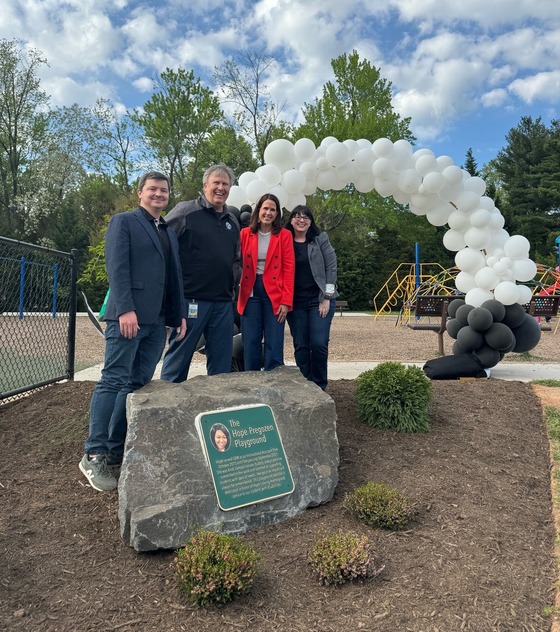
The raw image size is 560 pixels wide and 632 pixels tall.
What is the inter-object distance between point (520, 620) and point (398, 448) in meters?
1.76

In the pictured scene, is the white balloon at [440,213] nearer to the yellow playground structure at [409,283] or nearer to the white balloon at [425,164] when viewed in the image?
the white balloon at [425,164]

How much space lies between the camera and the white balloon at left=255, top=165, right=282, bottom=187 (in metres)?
5.91

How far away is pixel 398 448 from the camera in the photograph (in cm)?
393

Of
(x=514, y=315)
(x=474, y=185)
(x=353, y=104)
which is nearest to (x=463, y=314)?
(x=514, y=315)

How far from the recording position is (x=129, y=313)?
3148 mm

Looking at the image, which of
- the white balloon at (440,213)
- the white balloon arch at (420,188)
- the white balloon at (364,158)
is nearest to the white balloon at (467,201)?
the white balloon arch at (420,188)

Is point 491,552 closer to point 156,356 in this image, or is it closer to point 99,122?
point 156,356

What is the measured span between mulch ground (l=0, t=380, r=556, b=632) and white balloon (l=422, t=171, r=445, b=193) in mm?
3247

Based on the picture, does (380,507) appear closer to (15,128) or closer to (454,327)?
(454,327)

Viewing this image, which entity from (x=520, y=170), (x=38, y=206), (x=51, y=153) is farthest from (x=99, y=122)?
(x=520, y=170)

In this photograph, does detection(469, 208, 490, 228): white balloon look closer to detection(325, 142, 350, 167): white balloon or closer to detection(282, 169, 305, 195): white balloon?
detection(325, 142, 350, 167): white balloon

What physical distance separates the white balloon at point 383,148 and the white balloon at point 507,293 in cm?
212

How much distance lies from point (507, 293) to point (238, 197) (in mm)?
3416

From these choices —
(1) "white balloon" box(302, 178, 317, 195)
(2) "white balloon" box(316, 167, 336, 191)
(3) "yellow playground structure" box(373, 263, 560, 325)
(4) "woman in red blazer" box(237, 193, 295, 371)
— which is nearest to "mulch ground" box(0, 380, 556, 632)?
(4) "woman in red blazer" box(237, 193, 295, 371)
